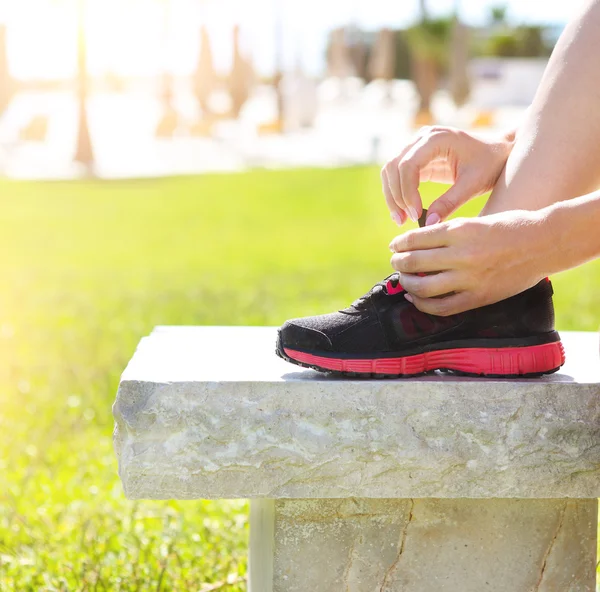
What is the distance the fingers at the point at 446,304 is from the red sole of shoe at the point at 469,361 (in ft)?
0.31

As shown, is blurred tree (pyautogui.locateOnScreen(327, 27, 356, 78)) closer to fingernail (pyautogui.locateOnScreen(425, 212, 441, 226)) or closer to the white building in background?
the white building in background

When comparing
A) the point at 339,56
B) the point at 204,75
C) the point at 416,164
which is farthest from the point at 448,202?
the point at 339,56

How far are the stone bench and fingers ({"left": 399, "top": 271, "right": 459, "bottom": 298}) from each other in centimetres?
16

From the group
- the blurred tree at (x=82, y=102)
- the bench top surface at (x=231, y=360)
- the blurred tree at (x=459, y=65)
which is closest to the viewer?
the bench top surface at (x=231, y=360)

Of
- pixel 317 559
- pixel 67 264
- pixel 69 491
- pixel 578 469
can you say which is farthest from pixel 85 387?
pixel 67 264

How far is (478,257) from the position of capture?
1.47m

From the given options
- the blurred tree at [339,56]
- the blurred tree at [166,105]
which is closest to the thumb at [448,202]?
the blurred tree at [166,105]

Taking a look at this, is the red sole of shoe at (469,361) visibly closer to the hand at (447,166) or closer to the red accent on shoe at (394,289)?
the red accent on shoe at (394,289)

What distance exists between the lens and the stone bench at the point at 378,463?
1.55 m

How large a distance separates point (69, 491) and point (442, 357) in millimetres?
1769

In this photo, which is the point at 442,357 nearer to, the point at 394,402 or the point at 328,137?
the point at 394,402

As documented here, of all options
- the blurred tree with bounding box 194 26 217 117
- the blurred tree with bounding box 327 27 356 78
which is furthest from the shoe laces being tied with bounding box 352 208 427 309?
the blurred tree with bounding box 327 27 356 78

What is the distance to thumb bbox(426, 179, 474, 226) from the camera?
67.3 inches

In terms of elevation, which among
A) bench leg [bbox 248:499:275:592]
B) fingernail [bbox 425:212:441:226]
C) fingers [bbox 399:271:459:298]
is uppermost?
fingernail [bbox 425:212:441:226]
